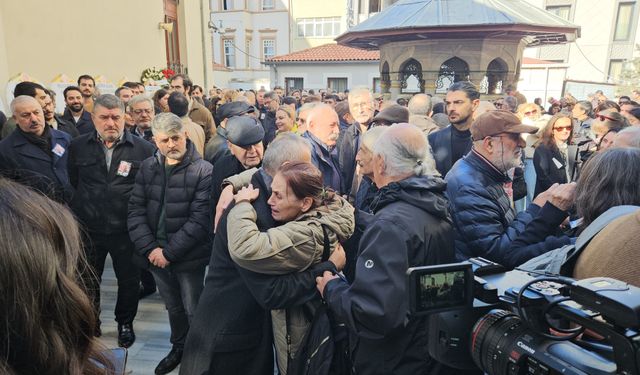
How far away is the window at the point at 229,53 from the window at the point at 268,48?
260 centimetres

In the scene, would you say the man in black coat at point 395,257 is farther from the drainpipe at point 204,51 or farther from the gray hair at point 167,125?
the drainpipe at point 204,51

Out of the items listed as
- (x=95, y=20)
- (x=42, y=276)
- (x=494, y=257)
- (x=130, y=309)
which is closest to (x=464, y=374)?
(x=494, y=257)

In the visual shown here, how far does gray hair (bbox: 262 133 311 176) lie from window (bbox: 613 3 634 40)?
112ft

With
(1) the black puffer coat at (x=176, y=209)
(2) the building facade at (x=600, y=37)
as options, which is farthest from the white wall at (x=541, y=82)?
(1) the black puffer coat at (x=176, y=209)

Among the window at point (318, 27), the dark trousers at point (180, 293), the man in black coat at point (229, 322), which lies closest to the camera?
the man in black coat at point (229, 322)

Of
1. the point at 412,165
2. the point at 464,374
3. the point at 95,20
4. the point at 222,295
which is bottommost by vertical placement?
the point at 464,374

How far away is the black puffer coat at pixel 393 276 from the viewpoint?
5.85 feet

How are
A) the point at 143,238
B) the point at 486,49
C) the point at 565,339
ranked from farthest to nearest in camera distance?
the point at 486,49 < the point at 143,238 < the point at 565,339

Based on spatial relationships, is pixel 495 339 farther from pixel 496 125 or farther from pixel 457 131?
pixel 457 131

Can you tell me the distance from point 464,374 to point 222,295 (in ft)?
4.03

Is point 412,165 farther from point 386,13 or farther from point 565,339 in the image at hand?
point 386,13

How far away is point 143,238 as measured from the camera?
3309mm

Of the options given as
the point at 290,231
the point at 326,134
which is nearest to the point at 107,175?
the point at 326,134

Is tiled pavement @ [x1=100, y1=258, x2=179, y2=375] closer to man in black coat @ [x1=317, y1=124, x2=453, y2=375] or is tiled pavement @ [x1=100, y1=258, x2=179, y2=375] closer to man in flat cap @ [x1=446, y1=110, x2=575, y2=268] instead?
man in black coat @ [x1=317, y1=124, x2=453, y2=375]
